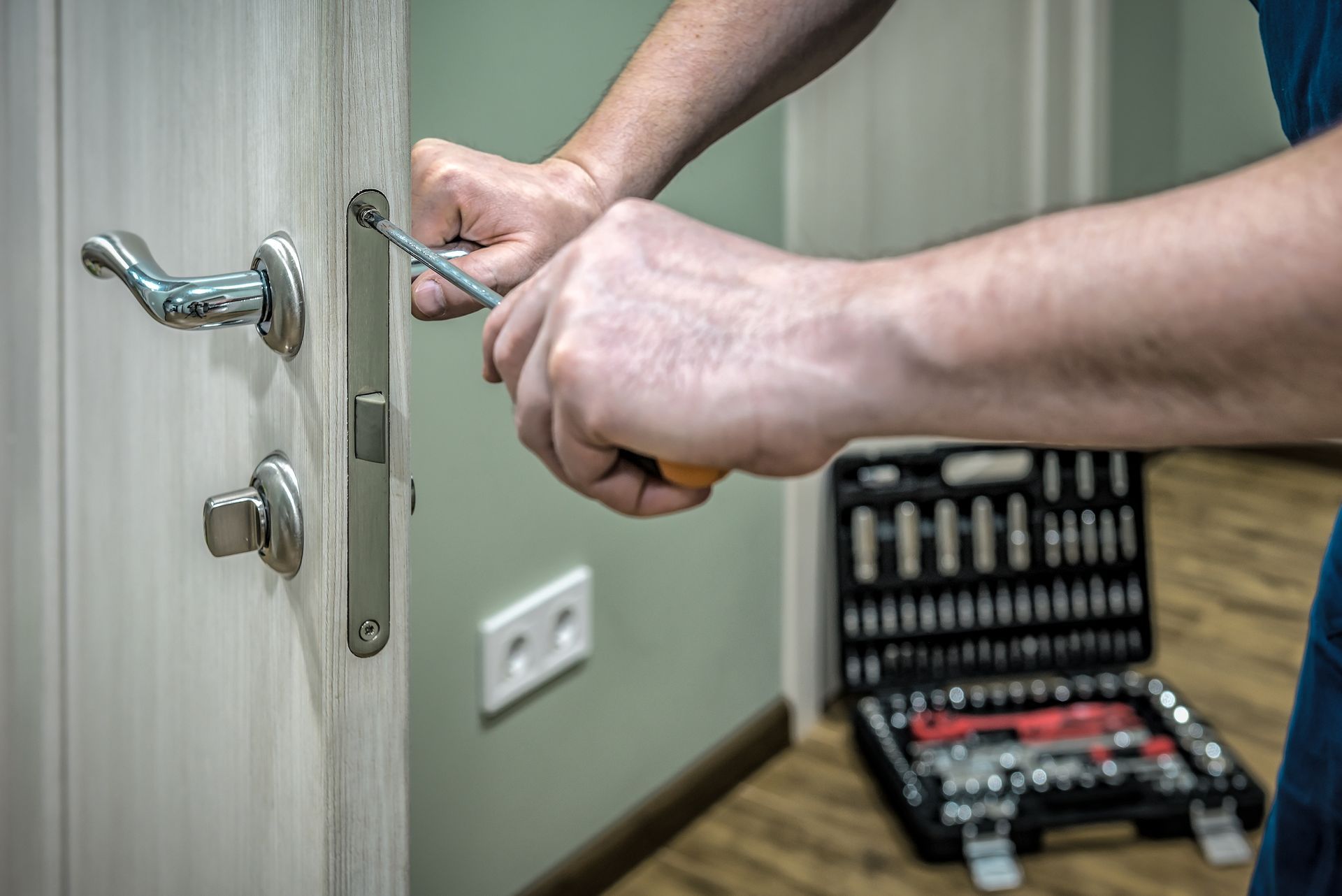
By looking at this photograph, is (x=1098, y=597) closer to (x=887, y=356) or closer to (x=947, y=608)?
(x=947, y=608)

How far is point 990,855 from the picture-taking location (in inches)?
57.1

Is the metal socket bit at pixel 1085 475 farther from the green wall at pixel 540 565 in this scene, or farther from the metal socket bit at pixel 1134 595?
the green wall at pixel 540 565

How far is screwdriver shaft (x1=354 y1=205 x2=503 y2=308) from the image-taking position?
48 centimetres

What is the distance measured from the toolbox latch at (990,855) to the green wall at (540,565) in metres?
0.35

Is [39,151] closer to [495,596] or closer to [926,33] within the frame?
[495,596]

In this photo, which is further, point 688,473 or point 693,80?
point 693,80

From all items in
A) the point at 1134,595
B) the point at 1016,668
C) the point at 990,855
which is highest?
the point at 1134,595

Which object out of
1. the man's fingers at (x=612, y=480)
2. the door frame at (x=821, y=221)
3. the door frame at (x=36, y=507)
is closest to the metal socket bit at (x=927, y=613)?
the door frame at (x=821, y=221)

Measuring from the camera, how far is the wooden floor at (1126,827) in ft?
4.75

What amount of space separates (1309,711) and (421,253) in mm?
557

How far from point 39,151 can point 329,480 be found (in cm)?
50

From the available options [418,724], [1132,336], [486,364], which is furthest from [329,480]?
[418,724]

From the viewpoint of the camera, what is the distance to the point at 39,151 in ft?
2.77

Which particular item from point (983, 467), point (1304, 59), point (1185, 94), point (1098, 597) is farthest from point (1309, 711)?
point (1185, 94)
